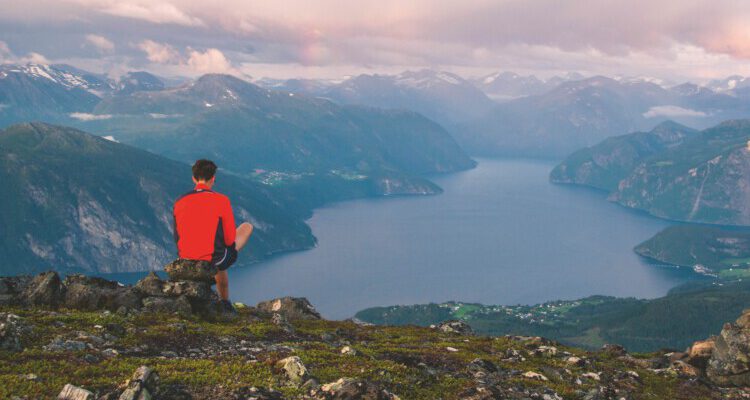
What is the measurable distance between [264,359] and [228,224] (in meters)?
7.17

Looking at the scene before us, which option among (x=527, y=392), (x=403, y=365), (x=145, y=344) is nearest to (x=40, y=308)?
(x=145, y=344)

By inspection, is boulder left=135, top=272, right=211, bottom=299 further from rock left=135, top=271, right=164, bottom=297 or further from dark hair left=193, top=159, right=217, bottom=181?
dark hair left=193, top=159, right=217, bottom=181

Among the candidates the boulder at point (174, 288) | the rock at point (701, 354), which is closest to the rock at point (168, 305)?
the boulder at point (174, 288)

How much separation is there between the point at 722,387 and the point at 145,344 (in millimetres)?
28939

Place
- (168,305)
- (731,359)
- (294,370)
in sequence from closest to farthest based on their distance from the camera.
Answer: (294,370), (168,305), (731,359)

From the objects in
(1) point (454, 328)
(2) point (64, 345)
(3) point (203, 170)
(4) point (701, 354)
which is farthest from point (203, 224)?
(4) point (701, 354)

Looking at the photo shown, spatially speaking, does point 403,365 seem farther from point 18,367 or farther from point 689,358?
point 689,358

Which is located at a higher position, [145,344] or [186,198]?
[186,198]

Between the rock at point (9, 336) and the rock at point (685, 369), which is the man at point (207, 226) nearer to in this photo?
the rock at point (9, 336)

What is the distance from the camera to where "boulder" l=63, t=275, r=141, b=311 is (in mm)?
29547

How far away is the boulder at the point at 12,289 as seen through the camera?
28.0 metres

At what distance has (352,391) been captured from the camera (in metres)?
18.4

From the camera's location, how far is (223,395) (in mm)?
18047

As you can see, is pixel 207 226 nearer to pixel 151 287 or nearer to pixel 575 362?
pixel 151 287
